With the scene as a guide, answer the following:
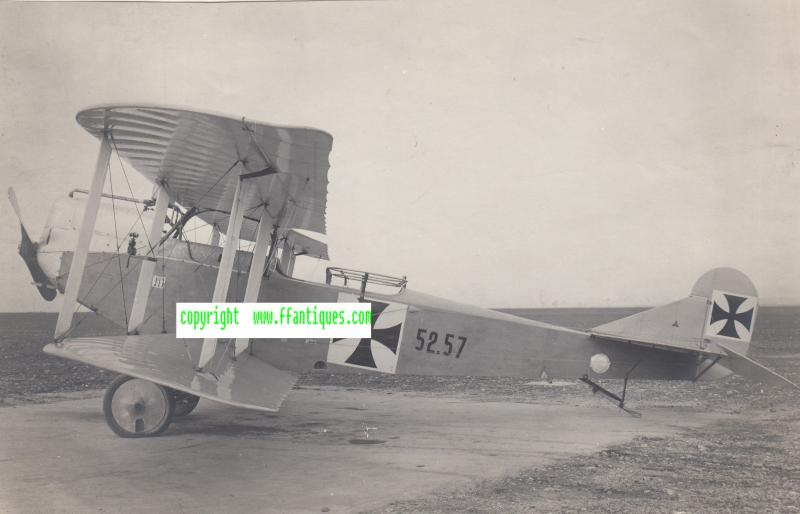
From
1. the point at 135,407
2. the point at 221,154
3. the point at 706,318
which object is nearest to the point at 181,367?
the point at 135,407

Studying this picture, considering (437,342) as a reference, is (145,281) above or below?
above

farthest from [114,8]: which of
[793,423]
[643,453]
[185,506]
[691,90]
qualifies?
[793,423]

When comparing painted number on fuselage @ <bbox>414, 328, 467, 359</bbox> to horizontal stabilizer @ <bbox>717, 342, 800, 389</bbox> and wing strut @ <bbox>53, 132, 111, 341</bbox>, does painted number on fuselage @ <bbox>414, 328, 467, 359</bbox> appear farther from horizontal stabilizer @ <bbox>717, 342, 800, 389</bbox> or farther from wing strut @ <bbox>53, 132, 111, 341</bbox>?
wing strut @ <bbox>53, 132, 111, 341</bbox>

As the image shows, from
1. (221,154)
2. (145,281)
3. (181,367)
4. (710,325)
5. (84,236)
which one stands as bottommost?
(181,367)

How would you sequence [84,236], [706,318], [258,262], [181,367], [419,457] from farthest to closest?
[706,318] < [258,262] < [181,367] < [84,236] < [419,457]

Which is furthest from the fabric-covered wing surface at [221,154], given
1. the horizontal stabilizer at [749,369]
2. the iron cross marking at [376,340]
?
the horizontal stabilizer at [749,369]

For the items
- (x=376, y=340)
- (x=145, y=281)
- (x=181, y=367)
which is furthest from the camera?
(x=376, y=340)

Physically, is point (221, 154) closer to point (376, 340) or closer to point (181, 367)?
point (181, 367)
